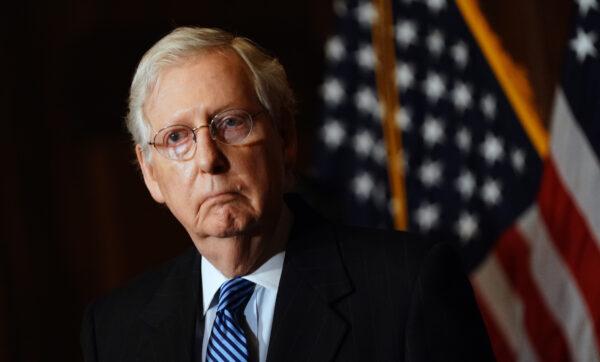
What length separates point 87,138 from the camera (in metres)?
5.09

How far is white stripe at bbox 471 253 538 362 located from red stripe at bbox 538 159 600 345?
31 centimetres

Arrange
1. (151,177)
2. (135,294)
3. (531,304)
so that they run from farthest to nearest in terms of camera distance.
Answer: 1. (531,304)
2. (135,294)
3. (151,177)

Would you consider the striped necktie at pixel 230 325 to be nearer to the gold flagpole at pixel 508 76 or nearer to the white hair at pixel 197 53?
the white hair at pixel 197 53

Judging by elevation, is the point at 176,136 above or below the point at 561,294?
above

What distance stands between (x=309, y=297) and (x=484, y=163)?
188cm

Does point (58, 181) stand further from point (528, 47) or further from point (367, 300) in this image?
point (367, 300)

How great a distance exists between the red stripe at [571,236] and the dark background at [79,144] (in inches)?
88.7

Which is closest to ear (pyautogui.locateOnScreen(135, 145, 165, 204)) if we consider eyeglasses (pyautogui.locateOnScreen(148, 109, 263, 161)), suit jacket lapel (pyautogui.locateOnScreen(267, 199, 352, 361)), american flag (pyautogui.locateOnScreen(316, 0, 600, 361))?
eyeglasses (pyautogui.locateOnScreen(148, 109, 263, 161))

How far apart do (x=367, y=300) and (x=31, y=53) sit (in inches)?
143

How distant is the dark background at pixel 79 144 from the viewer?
4836 mm

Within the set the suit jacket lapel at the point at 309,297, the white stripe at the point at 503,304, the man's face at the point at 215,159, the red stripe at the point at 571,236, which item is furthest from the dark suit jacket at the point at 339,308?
the white stripe at the point at 503,304

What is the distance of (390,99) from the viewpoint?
4.06m

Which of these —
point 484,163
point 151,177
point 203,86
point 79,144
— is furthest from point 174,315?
point 79,144

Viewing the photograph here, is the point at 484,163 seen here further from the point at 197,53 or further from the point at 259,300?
the point at 197,53
